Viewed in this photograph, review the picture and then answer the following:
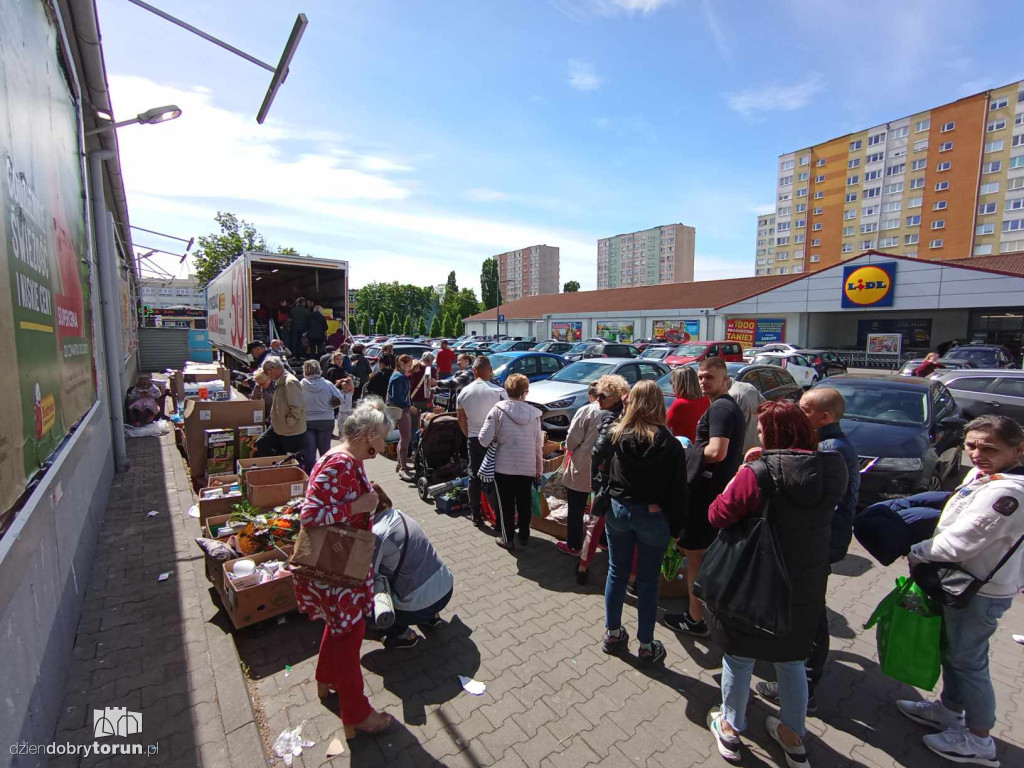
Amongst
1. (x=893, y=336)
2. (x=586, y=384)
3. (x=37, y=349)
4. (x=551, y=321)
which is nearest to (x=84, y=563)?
(x=37, y=349)

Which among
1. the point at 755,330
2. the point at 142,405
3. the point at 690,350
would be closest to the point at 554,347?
the point at 690,350

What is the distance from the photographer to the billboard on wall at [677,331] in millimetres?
36344

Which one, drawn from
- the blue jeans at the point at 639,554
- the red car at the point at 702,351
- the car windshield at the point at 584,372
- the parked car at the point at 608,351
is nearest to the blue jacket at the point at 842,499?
the blue jeans at the point at 639,554

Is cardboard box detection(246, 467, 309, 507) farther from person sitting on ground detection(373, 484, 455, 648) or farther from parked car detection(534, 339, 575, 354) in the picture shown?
parked car detection(534, 339, 575, 354)

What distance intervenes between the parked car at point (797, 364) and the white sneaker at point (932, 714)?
53.0ft

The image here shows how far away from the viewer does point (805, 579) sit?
231cm

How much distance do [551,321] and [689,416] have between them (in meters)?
43.2

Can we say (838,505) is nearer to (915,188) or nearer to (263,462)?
(263,462)

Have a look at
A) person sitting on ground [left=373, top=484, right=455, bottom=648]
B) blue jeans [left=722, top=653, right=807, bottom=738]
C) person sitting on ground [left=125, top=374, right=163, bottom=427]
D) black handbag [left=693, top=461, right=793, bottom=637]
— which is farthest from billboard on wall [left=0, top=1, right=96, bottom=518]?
person sitting on ground [left=125, top=374, right=163, bottom=427]

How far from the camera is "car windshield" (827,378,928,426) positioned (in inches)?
255

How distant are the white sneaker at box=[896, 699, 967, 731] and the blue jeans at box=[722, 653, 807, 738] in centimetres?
83

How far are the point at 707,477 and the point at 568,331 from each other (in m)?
41.9

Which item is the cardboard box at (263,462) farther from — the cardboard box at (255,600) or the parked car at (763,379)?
the parked car at (763,379)

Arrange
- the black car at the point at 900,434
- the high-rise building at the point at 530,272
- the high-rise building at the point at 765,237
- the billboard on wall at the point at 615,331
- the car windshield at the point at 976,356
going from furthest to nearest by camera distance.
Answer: the high-rise building at the point at 530,272, the high-rise building at the point at 765,237, the billboard on wall at the point at 615,331, the car windshield at the point at 976,356, the black car at the point at 900,434
